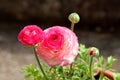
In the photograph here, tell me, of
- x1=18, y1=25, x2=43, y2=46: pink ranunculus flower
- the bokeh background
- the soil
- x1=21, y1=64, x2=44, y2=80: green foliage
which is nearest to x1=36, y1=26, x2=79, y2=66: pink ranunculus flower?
x1=18, y1=25, x2=43, y2=46: pink ranunculus flower

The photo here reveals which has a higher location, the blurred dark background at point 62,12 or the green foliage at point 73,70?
the blurred dark background at point 62,12

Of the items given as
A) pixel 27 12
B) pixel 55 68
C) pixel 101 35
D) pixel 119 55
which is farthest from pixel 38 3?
pixel 55 68

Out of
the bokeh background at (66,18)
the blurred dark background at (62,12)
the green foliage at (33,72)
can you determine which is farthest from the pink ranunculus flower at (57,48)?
the blurred dark background at (62,12)

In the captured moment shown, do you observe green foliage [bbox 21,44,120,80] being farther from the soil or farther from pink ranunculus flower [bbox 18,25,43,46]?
the soil

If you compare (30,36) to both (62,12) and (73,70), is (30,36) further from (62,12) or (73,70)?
(62,12)

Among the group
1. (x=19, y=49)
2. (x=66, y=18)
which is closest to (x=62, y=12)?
(x=66, y=18)

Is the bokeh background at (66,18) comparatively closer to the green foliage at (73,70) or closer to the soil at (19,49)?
the soil at (19,49)
